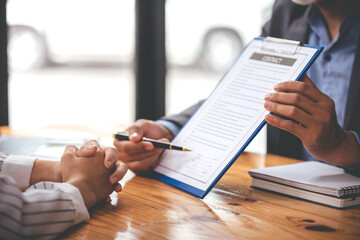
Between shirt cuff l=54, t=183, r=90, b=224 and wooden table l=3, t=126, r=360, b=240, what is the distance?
0.05ft

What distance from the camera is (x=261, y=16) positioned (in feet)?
8.38

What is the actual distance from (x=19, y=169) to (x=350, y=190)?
0.70m

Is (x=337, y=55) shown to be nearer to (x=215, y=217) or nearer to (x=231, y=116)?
(x=231, y=116)

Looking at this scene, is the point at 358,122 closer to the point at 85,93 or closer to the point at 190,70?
the point at 190,70

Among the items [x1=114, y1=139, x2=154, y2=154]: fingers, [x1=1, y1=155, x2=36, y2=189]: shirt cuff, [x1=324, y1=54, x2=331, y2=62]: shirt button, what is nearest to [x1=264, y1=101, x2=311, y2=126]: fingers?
[x1=114, y1=139, x2=154, y2=154]: fingers

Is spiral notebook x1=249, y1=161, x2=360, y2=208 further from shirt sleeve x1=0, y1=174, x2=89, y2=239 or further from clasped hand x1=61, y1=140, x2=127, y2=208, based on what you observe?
shirt sleeve x1=0, y1=174, x2=89, y2=239

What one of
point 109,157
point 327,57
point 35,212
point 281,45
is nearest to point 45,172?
point 109,157

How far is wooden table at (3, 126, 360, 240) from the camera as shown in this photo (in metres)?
0.70

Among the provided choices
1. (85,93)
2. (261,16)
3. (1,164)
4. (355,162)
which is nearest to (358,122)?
(355,162)

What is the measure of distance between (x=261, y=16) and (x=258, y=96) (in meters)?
1.72

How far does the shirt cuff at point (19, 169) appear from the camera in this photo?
899 mm

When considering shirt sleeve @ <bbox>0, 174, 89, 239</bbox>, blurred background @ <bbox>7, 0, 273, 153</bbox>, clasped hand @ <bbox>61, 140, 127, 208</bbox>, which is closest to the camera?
shirt sleeve @ <bbox>0, 174, 89, 239</bbox>

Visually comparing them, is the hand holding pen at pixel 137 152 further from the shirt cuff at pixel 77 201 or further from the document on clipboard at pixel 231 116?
the shirt cuff at pixel 77 201

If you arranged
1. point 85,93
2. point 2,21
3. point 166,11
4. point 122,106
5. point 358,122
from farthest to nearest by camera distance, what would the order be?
point 85,93
point 122,106
point 166,11
point 2,21
point 358,122
